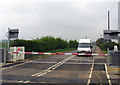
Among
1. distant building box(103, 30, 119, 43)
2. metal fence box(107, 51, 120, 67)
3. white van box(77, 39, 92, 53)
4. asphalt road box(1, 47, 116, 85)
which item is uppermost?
distant building box(103, 30, 119, 43)

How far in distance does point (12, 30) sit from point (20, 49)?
2499 millimetres

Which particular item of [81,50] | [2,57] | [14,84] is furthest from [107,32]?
[14,84]

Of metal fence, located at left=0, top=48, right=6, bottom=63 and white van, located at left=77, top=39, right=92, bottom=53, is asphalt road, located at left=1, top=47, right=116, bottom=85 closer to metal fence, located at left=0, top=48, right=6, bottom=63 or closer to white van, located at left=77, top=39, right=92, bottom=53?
metal fence, located at left=0, top=48, right=6, bottom=63

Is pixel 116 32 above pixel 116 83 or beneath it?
above

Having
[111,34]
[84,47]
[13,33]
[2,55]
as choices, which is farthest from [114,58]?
[84,47]

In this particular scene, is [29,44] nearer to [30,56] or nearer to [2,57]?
[30,56]

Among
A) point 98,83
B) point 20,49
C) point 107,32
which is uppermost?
point 107,32

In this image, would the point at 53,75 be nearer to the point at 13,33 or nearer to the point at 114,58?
the point at 114,58

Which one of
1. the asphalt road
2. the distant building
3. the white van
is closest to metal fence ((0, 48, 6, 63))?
the asphalt road

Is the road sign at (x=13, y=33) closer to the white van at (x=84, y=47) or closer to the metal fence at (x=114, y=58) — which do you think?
the metal fence at (x=114, y=58)

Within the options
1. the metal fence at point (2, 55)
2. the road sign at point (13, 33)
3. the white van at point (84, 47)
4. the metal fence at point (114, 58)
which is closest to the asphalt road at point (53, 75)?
the metal fence at point (114, 58)

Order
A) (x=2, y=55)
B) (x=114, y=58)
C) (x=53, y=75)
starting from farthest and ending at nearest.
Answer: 1. (x=2, y=55)
2. (x=114, y=58)
3. (x=53, y=75)

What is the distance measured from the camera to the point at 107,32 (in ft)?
54.8

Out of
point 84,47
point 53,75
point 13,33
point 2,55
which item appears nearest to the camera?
point 53,75
